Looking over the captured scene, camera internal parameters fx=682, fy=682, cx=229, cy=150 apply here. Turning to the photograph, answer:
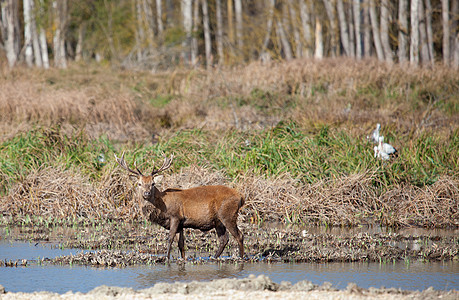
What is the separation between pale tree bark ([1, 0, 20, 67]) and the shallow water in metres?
23.6

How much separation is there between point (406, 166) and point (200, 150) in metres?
4.05

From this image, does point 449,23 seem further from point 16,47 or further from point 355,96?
point 16,47

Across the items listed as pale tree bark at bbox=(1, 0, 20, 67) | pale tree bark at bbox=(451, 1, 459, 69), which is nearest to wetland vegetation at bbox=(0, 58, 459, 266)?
pale tree bark at bbox=(451, 1, 459, 69)

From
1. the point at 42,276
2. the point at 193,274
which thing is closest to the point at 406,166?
the point at 193,274

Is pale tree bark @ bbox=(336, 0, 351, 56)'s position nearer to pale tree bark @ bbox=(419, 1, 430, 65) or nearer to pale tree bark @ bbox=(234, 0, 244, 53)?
pale tree bark @ bbox=(419, 1, 430, 65)

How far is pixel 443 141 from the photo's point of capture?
14.5m

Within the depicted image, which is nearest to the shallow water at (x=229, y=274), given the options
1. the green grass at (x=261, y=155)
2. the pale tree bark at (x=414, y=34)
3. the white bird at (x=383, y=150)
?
the green grass at (x=261, y=155)

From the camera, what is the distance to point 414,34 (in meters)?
26.2

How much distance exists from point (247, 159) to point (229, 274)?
5.45 meters

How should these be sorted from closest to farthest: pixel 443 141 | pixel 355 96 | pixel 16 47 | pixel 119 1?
pixel 443 141 < pixel 355 96 < pixel 16 47 < pixel 119 1

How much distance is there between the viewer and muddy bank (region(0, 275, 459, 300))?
6293mm

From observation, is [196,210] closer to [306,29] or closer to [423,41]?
[423,41]

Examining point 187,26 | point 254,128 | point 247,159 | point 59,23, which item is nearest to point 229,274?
point 247,159

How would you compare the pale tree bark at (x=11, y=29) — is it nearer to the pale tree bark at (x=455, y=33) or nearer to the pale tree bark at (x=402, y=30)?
the pale tree bark at (x=402, y=30)
